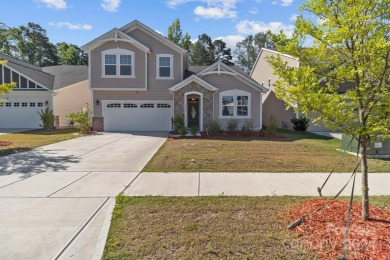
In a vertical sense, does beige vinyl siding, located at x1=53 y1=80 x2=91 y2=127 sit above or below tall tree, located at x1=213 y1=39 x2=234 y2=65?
below

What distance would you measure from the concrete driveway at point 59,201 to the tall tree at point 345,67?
3575mm

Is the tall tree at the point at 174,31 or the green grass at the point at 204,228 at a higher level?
the tall tree at the point at 174,31

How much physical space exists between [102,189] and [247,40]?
232ft

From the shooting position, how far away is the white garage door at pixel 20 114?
21.8m

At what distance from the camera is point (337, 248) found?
348 cm

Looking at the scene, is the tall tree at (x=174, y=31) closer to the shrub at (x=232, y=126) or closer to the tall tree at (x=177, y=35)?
the tall tree at (x=177, y=35)

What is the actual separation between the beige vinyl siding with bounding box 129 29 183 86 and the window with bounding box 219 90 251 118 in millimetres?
3698

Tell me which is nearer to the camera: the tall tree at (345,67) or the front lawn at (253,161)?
the tall tree at (345,67)

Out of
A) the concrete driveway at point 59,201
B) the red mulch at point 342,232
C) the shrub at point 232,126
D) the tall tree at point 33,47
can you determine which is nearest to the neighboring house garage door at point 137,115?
the shrub at point 232,126

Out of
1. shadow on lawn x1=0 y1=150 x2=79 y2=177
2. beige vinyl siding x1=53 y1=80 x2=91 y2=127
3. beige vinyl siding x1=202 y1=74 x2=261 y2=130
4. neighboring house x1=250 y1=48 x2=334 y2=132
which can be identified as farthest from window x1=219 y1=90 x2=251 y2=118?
beige vinyl siding x1=53 y1=80 x2=91 y2=127

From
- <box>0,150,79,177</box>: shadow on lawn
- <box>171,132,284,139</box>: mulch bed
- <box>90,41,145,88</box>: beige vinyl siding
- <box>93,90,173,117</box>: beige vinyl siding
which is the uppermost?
<box>90,41,145,88</box>: beige vinyl siding

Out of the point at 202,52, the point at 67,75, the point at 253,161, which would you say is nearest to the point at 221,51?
the point at 202,52

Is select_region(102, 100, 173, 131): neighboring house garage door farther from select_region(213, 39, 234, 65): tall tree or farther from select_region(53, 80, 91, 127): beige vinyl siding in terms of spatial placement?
select_region(213, 39, 234, 65): tall tree

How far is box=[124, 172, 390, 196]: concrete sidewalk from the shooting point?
19.2 ft
